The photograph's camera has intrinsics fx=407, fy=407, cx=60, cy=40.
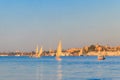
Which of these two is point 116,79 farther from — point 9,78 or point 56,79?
point 9,78

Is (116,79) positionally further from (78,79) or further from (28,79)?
(28,79)

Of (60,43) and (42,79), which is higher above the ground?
(60,43)

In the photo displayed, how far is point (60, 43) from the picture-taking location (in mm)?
185500

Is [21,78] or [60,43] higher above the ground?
[60,43]

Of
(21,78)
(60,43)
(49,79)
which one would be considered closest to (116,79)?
(49,79)

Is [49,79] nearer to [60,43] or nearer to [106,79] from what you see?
[106,79]

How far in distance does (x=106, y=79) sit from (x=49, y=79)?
27.8 feet

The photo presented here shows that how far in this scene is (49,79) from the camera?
59781mm

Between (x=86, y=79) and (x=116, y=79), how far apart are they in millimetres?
4411

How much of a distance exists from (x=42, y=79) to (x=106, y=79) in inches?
374

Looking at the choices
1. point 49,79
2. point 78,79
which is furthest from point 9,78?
point 78,79

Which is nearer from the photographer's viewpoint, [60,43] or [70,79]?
[70,79]

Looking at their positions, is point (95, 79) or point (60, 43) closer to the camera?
Answer: point (95, 79)

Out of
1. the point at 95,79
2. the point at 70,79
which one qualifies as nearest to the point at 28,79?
the point at 70,79
